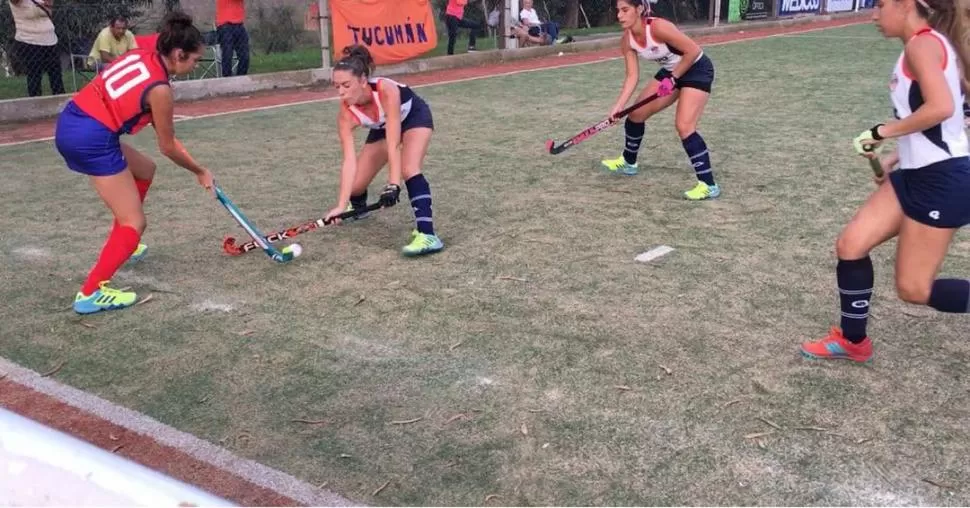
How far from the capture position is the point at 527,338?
13.3ft

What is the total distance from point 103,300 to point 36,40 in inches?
320

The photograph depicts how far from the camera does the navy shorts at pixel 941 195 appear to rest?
330 centimetres

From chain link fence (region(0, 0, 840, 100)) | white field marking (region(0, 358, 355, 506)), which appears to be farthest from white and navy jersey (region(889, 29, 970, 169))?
chain link fence (region(0, 0, 840, 100))

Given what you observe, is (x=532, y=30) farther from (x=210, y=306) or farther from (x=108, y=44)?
(x=210, y=306)

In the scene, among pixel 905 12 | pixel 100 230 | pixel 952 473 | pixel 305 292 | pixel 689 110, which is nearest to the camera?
pixel 952 473

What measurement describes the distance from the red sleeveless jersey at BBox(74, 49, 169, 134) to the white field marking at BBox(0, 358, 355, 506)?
131cm

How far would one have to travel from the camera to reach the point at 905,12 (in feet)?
10.6

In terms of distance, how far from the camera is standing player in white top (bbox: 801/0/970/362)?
10.4ft

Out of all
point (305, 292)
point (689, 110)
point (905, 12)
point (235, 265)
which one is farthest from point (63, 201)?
point (905, 12)

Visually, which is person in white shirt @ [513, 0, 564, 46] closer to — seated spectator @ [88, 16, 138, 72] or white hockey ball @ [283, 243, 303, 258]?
seated spectator @ [88, 16, 138, 72]

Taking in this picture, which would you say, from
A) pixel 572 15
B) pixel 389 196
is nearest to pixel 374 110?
pixel 389 196

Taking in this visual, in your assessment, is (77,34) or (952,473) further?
(77,34)

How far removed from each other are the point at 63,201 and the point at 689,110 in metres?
4.74

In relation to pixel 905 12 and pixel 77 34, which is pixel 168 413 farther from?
pixel 77 34
